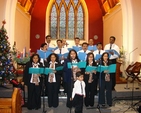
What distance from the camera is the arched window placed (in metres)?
15.9

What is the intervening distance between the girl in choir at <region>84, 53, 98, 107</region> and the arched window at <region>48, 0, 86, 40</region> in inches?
403

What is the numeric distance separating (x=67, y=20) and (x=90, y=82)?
1072 cm

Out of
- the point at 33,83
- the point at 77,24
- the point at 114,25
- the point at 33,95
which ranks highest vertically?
the point at 77,24

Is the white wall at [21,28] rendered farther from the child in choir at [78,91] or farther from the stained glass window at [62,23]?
the child in choir at [78,91]

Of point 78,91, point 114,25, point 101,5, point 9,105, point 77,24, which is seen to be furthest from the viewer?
point 77,24

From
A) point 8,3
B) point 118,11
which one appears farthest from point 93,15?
point 8,3

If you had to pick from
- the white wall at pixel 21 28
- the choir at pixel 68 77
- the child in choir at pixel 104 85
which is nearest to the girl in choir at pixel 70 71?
the choir at pixel 68 77

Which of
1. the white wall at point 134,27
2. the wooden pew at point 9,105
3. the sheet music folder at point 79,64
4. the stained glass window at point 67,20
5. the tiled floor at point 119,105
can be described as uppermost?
the stained glass window at point 67,20

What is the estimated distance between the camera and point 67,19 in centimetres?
1605

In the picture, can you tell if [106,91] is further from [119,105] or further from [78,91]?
[78,91]

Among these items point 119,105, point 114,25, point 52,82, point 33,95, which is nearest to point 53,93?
point 52,82

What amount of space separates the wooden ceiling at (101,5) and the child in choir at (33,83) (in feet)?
23.4

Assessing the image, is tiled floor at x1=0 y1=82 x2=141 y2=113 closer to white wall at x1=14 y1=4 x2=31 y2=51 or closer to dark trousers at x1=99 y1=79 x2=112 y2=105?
dark trousers at x1=99 y1=79 x2=112 y2=105

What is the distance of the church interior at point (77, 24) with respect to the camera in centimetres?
962
